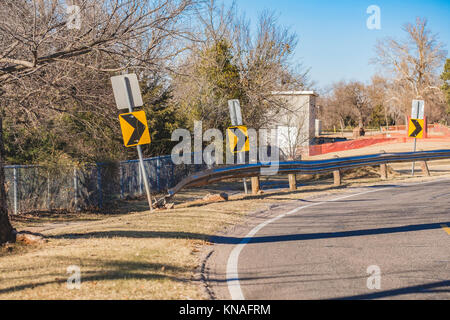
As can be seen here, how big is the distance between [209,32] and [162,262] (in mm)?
17723

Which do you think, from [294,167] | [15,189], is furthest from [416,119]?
[15,189]

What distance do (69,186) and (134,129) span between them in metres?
4.91

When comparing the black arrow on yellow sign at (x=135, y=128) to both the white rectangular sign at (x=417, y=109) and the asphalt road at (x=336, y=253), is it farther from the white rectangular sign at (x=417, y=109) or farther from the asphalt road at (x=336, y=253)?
the white rectangular sign at (x=417, y=109)

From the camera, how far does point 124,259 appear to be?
23.2 ft

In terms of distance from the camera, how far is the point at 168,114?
22.5 meters

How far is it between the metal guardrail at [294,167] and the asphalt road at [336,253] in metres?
2.21

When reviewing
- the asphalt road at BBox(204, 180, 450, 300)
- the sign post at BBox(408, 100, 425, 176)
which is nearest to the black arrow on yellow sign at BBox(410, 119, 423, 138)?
the sign post at BBox(408, 100, 425, 176)

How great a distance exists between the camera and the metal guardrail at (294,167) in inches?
551

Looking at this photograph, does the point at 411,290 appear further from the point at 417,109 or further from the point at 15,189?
the point at 417,109

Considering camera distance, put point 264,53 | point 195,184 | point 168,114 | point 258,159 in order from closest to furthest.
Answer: point 195,184 → point 168,114 → point 264,53 → point 258,159

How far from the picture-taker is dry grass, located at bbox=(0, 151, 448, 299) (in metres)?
5.62

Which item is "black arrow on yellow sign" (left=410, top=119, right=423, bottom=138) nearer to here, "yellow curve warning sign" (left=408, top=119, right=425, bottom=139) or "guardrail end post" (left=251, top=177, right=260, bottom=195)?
"yellow curve warning sign" (left=408, top=119, right=425, bottom=139)
